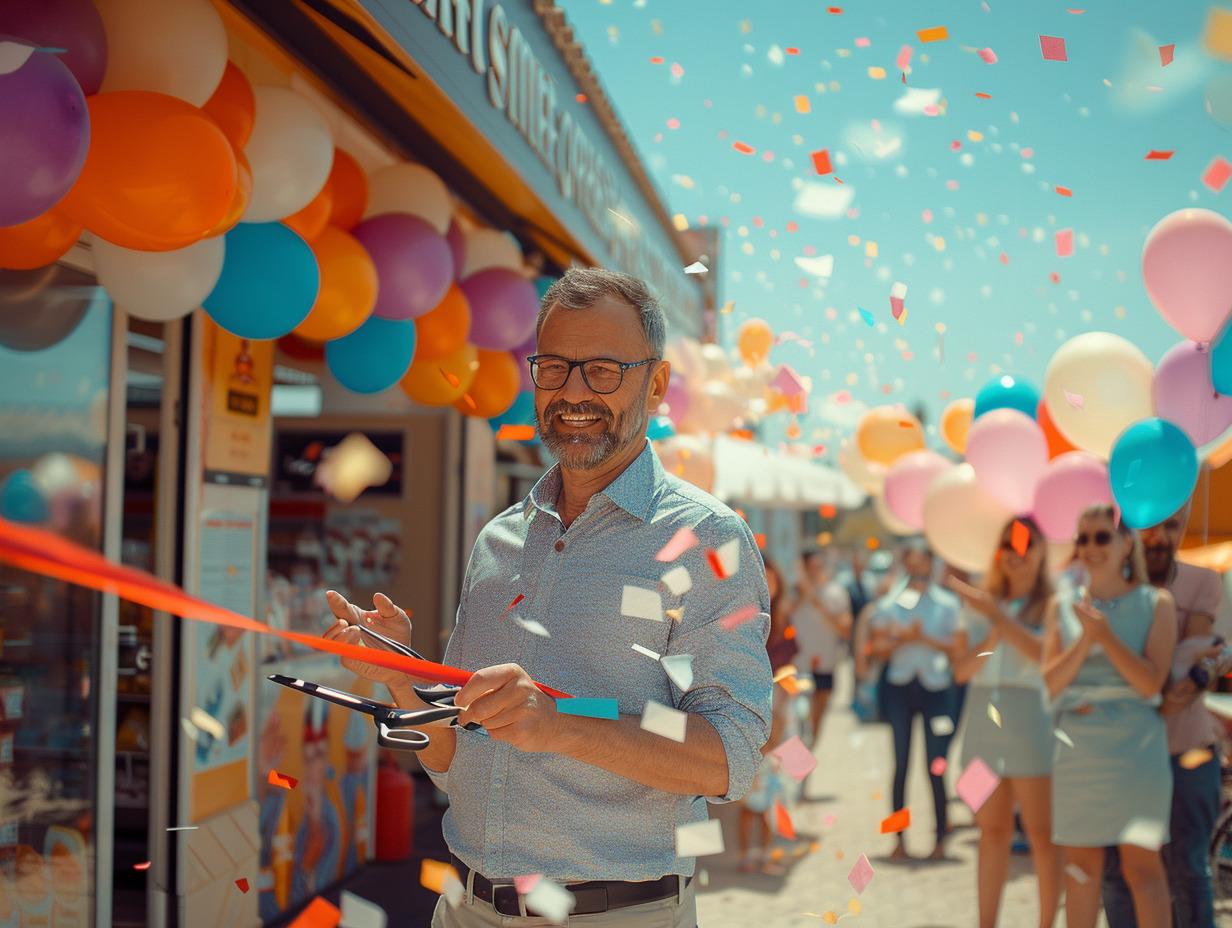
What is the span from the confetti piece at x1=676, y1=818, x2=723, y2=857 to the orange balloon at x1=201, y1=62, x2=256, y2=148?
7.04ft

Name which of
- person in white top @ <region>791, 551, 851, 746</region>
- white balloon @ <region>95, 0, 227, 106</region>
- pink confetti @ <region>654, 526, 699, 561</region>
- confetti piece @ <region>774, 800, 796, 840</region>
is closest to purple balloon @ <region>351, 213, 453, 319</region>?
white balloon @ <region>95, 0, 227, 106</region>

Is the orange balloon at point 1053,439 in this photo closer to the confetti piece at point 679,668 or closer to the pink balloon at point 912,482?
the pink balloon at point 912,482

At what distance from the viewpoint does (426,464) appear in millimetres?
6910

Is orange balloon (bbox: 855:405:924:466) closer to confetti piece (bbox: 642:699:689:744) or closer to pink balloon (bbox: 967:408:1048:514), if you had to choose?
pink balloon (bbox: 967:408:1048:514)

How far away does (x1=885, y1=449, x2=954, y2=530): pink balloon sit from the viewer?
17.8ft

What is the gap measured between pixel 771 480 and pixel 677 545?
306 inches

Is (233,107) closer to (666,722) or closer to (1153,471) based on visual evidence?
(666,722)

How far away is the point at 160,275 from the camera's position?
2.74 meters

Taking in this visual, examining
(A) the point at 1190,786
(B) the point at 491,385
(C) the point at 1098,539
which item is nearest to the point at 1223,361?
(C) the point at 1098,539

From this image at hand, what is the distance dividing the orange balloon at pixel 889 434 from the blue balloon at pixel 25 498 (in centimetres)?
429

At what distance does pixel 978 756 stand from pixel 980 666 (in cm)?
37

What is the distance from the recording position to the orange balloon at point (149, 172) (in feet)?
7.49

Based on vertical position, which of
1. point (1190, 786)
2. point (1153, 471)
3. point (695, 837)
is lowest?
point (1190, 786)

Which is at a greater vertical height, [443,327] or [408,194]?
[408,194]
